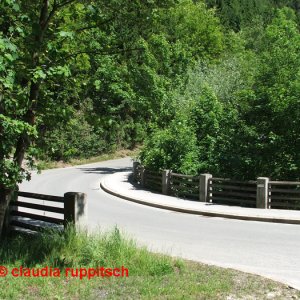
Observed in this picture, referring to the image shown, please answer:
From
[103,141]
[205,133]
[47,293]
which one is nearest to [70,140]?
[103,141]

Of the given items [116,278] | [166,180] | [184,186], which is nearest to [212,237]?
[116,278]

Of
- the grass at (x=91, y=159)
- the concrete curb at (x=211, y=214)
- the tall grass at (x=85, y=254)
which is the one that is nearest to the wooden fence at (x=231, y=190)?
the concrete curb at (x=211, y=214)

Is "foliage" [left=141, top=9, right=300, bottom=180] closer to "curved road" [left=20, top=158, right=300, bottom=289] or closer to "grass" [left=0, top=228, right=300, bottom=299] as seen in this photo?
"curved road" [left=20, top=158, right=300, bottom=289]

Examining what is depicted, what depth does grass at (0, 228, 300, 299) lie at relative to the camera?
5996 millimetres

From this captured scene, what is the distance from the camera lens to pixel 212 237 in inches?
443

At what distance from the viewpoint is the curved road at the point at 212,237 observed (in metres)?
8.49

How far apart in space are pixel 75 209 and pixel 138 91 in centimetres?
2171

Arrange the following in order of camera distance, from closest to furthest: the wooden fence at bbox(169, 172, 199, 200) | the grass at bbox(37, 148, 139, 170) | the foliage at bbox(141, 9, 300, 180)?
the foliage at bbox(141, 9, 300, 180), the wooden fence at bbox(169, 172, 199, 200), the grass at bbox(37, 148, 139, 170)

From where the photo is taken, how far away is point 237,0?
90.1m

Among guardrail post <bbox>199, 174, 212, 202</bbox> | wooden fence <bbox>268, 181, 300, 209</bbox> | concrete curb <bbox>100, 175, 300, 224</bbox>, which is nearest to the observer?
concrete curb <bbox>100, 175, 300, 224</bbox>

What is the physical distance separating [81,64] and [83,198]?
7.96 ft

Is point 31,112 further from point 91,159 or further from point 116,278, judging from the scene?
point 91,159

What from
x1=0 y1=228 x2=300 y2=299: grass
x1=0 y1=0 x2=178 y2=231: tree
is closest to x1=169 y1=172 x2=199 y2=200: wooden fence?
x1=0 y1=0 x2=178 y2=231: tree

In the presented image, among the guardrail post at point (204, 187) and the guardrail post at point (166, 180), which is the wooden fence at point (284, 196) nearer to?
the guardrail post at point (204, 187)
